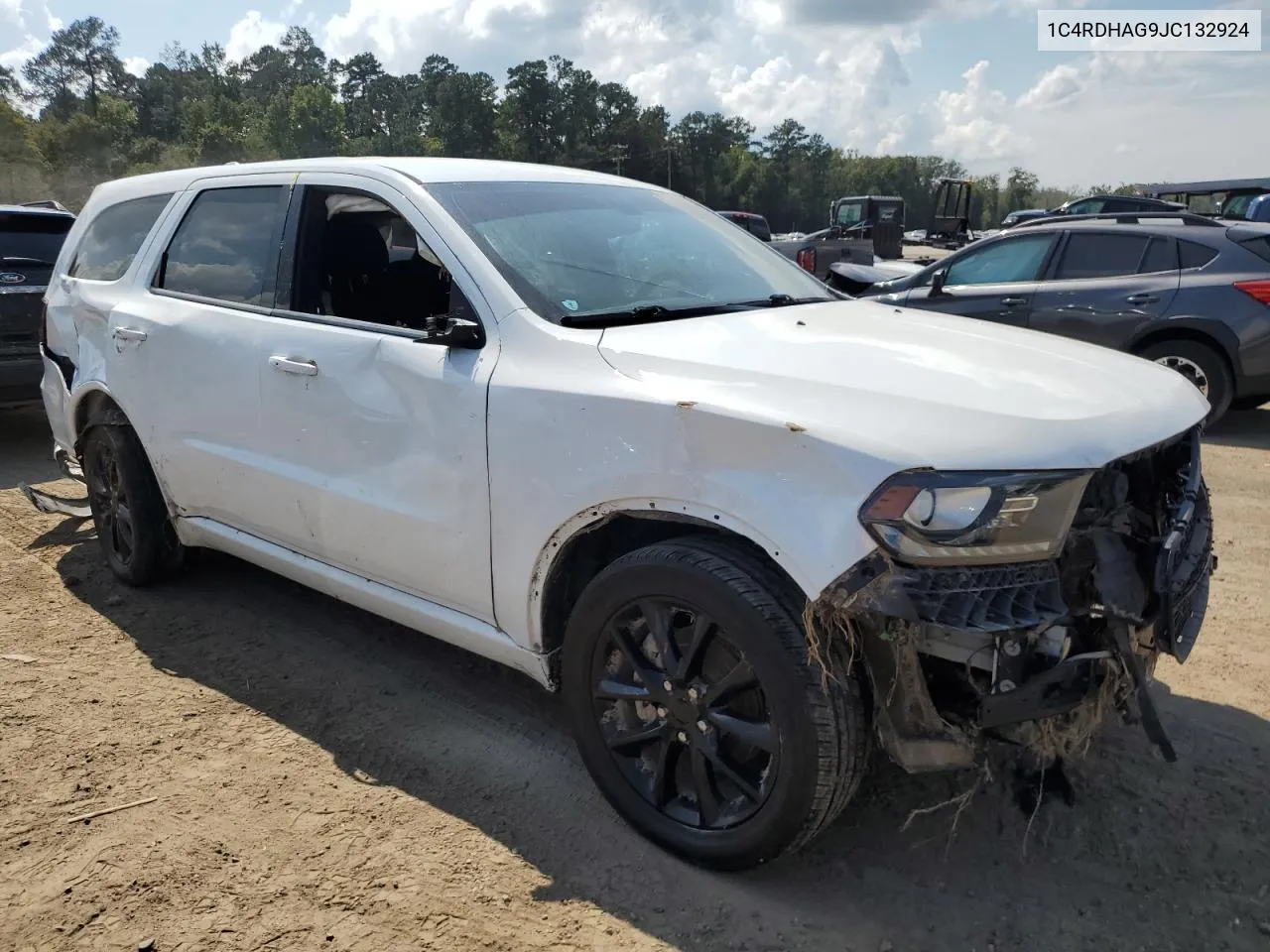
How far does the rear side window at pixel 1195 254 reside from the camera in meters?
7.46

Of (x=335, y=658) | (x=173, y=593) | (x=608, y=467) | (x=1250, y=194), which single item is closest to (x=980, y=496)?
(x=608, y=467)

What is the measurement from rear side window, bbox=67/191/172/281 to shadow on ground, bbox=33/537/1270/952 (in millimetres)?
1947

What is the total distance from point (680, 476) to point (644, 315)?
74 cm

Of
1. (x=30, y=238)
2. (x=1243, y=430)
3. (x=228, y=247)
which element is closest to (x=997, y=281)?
(x=1243, y=430)

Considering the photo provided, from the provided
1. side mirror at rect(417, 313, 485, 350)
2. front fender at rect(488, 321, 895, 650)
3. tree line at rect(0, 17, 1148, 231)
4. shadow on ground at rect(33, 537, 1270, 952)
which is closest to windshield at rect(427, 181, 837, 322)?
side mirror at rect(417, 313, 485, 350)

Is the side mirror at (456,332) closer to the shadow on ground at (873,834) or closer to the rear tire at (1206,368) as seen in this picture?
the shadow on ground at (873,834)

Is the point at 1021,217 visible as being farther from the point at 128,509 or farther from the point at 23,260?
the point at 128,509

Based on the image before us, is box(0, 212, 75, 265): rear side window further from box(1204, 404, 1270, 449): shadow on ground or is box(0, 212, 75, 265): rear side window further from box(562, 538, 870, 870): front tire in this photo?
box(1204, 404, 1270, 449): shadow on ground

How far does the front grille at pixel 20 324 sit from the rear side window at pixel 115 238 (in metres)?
2.73

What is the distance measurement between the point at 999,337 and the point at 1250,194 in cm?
2441

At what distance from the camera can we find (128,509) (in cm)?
438

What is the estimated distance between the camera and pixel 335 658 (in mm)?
3885

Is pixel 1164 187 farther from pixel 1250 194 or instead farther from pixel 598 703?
pixel 598 703

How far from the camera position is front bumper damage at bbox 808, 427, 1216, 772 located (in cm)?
210
